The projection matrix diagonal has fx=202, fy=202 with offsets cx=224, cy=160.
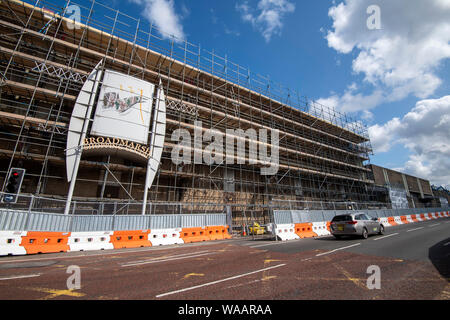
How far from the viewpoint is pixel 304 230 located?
42.0ft

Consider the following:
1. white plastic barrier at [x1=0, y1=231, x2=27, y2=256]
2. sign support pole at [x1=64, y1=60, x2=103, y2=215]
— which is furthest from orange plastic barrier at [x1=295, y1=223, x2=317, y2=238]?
sign support pole at [x1=64, y1=60, x2=103, y2=215]

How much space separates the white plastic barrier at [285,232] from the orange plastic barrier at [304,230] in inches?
13.3

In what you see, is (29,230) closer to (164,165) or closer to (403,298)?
(164,165)

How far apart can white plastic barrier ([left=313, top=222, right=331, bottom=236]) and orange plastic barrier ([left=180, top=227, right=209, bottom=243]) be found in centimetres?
713

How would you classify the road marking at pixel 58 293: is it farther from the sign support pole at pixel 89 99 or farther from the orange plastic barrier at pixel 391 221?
the orange plastic barrier at pixel 391 221

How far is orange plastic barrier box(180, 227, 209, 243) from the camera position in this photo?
38.4 ft

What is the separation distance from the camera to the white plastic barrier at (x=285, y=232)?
11.5m

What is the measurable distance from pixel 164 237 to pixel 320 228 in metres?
10.0

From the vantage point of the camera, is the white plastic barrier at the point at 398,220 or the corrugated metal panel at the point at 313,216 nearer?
the corrugated metal panel at the point at 313,216

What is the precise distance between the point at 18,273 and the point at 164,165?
514 inches

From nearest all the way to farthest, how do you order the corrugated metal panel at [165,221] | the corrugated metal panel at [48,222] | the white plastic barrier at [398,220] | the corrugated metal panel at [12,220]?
1. the corrugated metal panel at [12,220]
2. the corrugated metal panel at [48,222]
3. the corrugated metal panel at [165,221]
4. the white plastic barrier at [398,220]

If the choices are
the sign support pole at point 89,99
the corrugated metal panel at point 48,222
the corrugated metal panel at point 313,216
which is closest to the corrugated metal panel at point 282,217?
the corrugated metal panel at point 313,216

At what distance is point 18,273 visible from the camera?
487 centimetres

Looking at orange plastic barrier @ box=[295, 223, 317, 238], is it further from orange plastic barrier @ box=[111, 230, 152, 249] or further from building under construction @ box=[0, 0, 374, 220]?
orange plastic barrier @ box=[111, 230, 152, 249]
